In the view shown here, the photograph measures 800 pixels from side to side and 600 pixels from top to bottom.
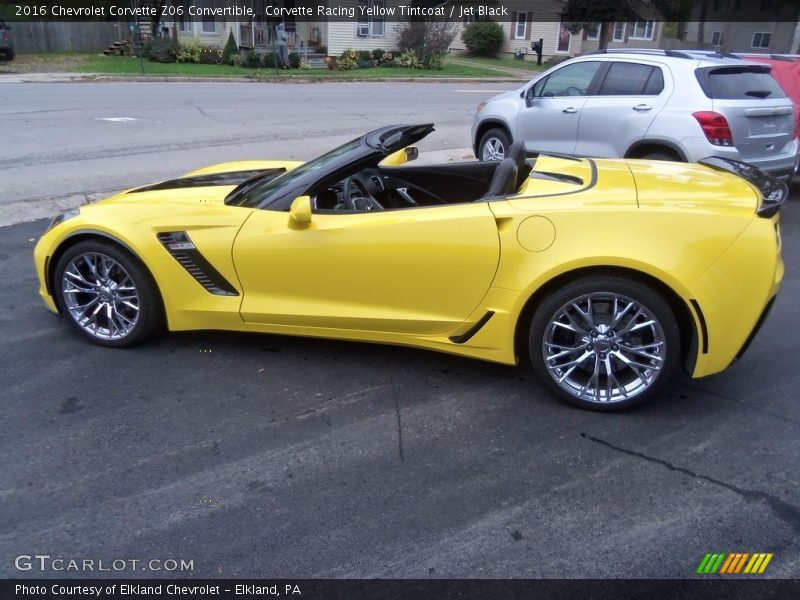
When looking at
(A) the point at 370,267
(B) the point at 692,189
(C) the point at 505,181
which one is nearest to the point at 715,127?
(B) the point at 692,189

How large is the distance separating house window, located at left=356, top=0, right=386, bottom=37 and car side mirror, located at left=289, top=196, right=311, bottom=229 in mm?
32529

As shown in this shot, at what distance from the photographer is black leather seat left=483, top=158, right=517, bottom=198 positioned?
3990 millimetres

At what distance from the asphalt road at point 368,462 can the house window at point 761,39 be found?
4315cm

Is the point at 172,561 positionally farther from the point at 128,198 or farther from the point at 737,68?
the point at 737,68

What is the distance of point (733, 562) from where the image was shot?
273 cm

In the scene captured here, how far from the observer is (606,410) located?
3771mm

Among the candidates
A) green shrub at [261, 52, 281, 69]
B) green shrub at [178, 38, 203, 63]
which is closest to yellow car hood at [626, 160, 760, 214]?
green shrub at [261, 52, 281, 69]

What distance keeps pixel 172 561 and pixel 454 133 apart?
11433 mm

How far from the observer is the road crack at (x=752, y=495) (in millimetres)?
2959

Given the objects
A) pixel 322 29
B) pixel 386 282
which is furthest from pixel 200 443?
pixel 322 29

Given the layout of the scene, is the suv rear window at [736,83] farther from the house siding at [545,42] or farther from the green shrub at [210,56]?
the house siding at [545,42]

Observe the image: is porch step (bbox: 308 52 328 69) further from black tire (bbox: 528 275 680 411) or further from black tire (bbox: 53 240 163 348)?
black tire (bbox: 528 275 680 411)

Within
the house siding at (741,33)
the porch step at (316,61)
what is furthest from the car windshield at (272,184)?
the house siding at (741,33)

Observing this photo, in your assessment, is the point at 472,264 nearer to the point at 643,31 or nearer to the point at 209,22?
the point at 209,22
